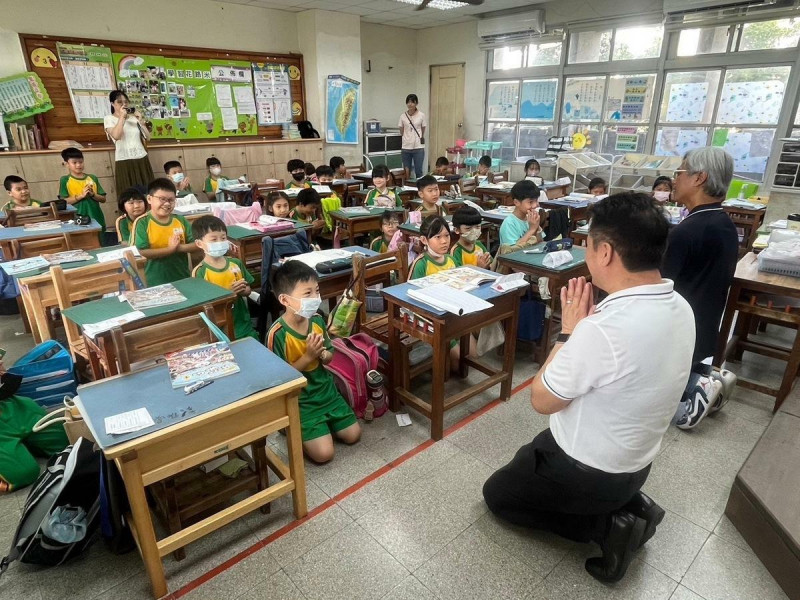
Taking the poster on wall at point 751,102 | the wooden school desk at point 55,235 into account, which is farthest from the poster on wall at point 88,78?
the poster on wall at point 751,102

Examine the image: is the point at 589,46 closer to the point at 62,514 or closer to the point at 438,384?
the point at 438,384

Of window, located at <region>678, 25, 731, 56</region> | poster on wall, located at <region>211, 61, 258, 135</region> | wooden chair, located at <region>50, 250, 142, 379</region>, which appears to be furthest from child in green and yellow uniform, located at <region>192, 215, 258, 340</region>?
window, located at <region>678, 25, 731, 56</region>

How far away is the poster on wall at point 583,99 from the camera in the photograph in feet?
28.4

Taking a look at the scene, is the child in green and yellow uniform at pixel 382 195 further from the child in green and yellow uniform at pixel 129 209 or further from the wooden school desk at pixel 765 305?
the wooden school desk at pixel 765 305

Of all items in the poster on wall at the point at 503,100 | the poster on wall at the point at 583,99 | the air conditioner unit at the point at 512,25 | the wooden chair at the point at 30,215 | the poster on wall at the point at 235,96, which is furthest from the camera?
the poster on wall at the point at 503,100

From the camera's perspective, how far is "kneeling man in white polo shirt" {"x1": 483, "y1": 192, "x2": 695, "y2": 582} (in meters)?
1.39

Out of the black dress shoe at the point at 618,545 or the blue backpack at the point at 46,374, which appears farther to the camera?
the blue backpack at the point at 46,374

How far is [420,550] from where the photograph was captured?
1.97m

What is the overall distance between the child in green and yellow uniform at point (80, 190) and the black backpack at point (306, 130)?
13.8ft

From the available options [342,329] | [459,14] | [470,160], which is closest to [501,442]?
[342,329]

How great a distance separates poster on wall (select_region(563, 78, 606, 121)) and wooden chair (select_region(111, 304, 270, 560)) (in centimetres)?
861

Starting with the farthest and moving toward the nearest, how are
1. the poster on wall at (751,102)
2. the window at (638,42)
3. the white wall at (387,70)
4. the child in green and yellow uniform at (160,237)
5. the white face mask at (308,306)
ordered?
the white wall at (387,70)
the window at (638,42)
the poster on wall at (751,102)
the child in green and yellow uniform at (160,237)
the white face mask at (308,306)

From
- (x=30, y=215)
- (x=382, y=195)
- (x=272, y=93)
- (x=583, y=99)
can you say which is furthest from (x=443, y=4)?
(x=30, y=215)

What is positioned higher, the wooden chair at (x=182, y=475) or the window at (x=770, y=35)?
the window at (x=770, y=35)
